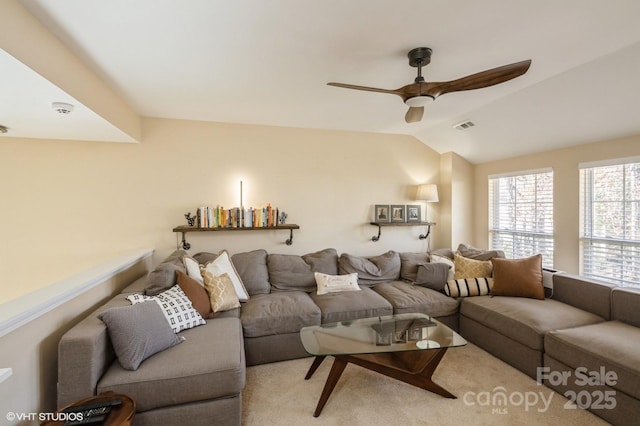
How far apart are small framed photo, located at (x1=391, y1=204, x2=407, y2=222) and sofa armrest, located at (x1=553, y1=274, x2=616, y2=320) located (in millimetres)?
1858

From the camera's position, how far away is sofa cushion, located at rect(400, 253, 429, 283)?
3.55 meters

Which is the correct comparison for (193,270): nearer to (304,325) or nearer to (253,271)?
(253,271)

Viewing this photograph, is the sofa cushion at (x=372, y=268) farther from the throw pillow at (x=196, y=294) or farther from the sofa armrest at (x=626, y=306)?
the sofa armrest at (x=626, y=306)

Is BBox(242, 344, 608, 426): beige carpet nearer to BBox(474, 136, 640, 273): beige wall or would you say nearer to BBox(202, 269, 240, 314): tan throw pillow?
BBox(202, 269, 240, 314): tan throw pillow

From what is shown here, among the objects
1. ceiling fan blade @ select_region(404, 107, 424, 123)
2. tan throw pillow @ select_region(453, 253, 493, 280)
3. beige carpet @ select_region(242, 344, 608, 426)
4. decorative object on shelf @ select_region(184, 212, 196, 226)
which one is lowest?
beige carpet @ select_region(242, 344, 608, 426)

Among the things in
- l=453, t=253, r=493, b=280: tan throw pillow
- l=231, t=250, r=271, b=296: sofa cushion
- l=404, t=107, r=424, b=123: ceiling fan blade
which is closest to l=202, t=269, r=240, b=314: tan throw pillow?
l=231, t=250, r=271, b=296: sofa cushion

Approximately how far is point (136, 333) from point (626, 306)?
3.66 m

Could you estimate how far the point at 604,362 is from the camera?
72.1 inches

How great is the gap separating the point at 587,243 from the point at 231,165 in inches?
168

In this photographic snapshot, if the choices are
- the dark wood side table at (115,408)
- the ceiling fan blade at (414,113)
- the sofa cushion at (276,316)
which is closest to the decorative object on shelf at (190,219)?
the sofa cushion at (276,316)

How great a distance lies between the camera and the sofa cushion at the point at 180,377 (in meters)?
1.58

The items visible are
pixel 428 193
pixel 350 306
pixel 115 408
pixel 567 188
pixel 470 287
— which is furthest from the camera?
pixel 428 193

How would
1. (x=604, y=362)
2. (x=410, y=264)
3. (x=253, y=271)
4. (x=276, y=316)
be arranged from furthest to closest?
1. (x=410, y=264)
2. (x=253, y=271)
3. (x=276, y=316)
4. (x=604, y=362)

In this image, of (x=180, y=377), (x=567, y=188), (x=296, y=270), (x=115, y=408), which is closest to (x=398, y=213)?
(x=296, y=270)
